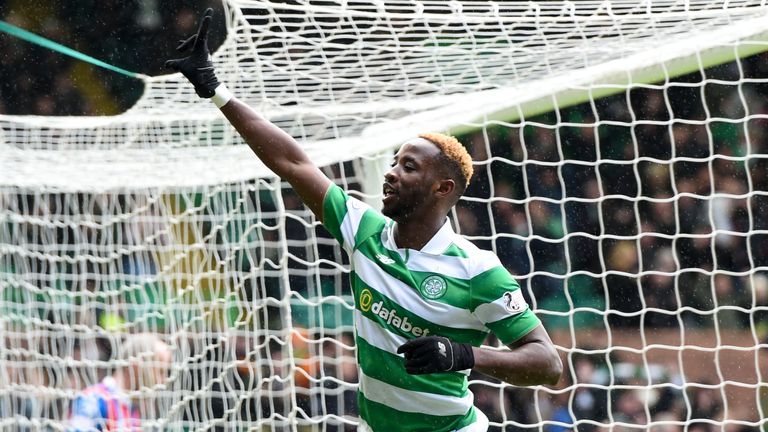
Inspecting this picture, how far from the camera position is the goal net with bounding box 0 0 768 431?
178 inches

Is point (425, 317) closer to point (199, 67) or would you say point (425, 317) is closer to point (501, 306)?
point (501, 306)

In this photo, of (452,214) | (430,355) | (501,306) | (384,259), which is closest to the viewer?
(430,355)

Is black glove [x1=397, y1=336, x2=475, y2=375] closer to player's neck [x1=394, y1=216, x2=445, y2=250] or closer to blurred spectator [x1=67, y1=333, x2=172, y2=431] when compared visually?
player's neck [x1=394, y1=216, x2=445, y2=250]

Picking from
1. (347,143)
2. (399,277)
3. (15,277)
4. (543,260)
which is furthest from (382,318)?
(543,260)

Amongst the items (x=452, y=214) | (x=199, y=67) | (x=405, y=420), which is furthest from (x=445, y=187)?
(x=452, y=214)

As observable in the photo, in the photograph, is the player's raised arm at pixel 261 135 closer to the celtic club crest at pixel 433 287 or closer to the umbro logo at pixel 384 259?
the umbro logo at pixel 384 259

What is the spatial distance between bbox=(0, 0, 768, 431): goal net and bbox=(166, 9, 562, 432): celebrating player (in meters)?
1.15

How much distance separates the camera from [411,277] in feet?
9.38

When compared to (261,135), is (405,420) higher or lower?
lower

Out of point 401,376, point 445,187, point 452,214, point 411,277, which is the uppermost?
point 452,214

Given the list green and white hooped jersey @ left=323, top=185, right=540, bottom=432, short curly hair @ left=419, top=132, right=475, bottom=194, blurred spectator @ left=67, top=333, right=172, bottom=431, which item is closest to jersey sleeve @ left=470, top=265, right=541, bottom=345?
green and white hooped jersey @ left=323, top=185, right=540, bottom=432

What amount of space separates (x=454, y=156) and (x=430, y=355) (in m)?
0.68

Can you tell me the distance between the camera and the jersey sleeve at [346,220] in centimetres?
299

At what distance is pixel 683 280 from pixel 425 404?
5.02 m
